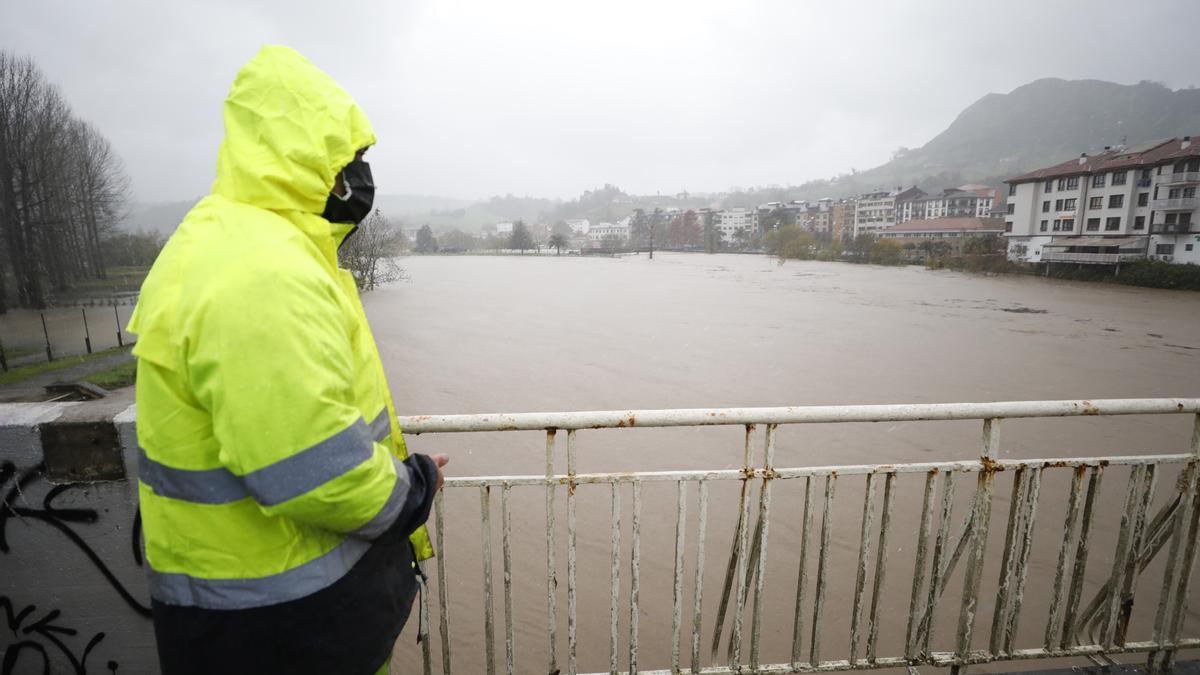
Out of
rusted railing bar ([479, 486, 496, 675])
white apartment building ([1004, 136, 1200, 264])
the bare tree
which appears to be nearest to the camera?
rusted railing bar ([479, 486, 496, 675])

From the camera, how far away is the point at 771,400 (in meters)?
12.1

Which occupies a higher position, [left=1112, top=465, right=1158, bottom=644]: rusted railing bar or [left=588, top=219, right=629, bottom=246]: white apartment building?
[left=588, top=219, right=629, bottom=246]: white apartment building

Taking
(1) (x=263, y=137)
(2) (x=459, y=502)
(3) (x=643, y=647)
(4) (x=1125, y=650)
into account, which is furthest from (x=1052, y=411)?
(2) (x=459, y=502)

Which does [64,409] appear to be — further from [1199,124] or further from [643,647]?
[1199,124]

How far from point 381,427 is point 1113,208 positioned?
4558 centimetres

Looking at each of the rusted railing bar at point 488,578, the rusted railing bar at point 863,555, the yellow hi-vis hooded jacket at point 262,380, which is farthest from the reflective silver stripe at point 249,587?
the rusted railing bar at point 863,555

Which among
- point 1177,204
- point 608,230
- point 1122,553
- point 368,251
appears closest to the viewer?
point 1122,553

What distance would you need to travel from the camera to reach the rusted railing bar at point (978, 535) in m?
1.73

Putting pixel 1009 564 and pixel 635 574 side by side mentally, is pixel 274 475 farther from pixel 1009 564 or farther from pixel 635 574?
pixel 1009 564

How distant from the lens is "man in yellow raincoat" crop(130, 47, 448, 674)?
0.90 meters

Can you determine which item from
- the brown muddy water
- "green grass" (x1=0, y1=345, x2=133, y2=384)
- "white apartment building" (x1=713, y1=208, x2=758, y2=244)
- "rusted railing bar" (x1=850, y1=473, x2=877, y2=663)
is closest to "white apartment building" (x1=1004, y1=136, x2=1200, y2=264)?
the brown muddy water

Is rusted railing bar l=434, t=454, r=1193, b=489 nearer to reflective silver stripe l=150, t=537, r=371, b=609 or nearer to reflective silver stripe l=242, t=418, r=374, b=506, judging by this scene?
reflective silver stripe l=150, t=537, r=371, b=609

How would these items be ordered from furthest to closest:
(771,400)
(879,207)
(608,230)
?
(608,230), (879,207), (771,400)

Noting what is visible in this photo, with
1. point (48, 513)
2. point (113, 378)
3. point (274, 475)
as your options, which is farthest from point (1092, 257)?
point (113, 378)
